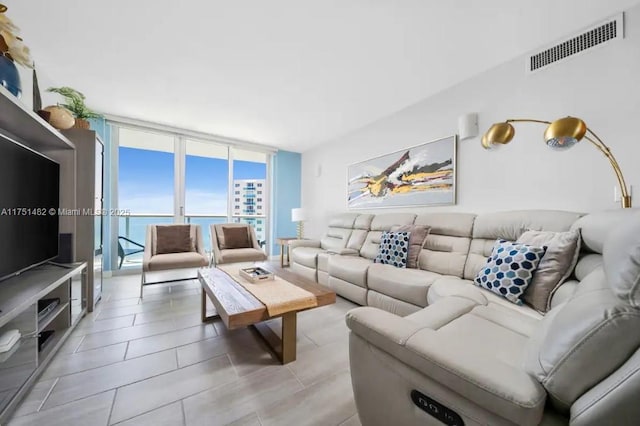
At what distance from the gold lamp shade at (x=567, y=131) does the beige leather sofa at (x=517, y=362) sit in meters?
0.50

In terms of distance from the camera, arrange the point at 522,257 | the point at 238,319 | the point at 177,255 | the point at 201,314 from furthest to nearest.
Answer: the point at 177,255, the point at 201,314, the point at 522,257, the point at 238,319

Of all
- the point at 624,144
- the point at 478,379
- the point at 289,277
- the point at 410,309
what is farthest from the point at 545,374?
the point at 624,144

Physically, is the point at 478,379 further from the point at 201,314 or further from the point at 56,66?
the point at 56,66

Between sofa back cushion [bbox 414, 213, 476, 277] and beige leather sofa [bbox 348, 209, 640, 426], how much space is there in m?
0.98

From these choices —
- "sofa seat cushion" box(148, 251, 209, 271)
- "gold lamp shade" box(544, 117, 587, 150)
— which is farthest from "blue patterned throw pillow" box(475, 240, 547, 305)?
"sofa seat cushion" box(148, 251, 209, 271)

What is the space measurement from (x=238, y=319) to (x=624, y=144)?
286 centimetres

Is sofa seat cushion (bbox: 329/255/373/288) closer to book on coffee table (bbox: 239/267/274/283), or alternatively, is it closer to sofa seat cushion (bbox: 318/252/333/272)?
sofa seat cushion (bbox: 318/252/333/272)

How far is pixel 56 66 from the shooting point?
2340 mm

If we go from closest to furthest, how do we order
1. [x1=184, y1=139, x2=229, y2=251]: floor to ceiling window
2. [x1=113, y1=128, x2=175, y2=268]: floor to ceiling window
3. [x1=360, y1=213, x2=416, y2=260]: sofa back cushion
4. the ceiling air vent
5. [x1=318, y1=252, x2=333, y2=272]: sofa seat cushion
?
the ceiling air vent → [x1=360, y1=213, x2=416, y2=260]: sofa back cushion → [x1=318, y1=252, x2=333, y2=272]: sofa seat cushion → [x1=113, y1=128, x2=175, y2=268]: floor to ceiling window → [x1=184, y1=139, x2=229, y2=251]: floor to ceiling window

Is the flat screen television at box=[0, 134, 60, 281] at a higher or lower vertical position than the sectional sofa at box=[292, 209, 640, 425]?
higher

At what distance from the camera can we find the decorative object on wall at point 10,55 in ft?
4.43

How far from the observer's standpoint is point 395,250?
254cm

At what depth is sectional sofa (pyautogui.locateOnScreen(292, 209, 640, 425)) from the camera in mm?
547

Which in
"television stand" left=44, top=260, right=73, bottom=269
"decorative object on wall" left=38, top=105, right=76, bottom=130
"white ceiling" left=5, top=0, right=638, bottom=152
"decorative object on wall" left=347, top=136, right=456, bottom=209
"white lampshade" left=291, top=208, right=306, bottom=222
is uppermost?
"white ceiling" left=5, top=0, right=638, bottom=152
